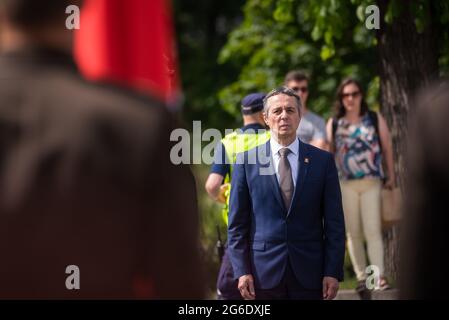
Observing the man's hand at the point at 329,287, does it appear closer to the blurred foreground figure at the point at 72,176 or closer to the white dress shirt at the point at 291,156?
the white dress shirt at the point at 291,156

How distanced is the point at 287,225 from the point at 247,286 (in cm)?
48

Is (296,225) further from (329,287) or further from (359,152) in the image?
(359,152)

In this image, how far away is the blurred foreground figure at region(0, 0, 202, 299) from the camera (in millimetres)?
2264

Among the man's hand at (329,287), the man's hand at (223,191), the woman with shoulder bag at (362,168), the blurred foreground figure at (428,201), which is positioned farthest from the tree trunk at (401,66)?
the blurred foreground figure at (428,201)

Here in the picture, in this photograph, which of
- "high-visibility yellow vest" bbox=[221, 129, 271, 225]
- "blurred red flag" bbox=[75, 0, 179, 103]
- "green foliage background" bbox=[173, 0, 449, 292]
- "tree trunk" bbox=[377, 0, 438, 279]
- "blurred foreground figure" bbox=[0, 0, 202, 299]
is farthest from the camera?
"green foliage background" bbox=[173, 0, 449, 292]

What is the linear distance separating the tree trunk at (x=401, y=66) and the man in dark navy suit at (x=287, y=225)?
3289mm

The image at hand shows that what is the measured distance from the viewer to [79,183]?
89.4 inches

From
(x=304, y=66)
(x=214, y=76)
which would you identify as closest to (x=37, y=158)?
(x=304, y=66)

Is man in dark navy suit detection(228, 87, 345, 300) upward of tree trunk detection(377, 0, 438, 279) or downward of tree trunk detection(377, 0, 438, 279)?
downward

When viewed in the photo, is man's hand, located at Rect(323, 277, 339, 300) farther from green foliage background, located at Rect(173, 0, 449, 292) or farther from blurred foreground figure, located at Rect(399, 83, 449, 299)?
blurred foreground figure, located at Rect(399, 83, 449, 299)

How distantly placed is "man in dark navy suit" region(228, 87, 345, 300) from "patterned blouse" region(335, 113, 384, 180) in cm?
267

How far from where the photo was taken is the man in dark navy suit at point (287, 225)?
6.18 m

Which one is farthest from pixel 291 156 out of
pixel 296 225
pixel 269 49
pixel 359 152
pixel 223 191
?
pixel 269 49

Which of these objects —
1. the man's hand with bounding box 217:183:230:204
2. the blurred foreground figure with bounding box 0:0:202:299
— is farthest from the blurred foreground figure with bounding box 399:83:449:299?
the man's hand with bounding box 217:183:230:204
